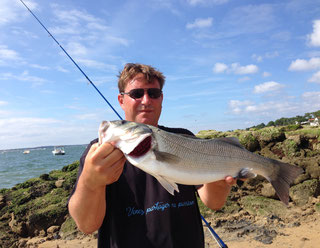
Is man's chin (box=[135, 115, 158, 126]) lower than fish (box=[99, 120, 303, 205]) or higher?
higher

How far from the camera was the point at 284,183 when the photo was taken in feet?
9.70

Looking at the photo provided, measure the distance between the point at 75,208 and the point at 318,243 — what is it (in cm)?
632

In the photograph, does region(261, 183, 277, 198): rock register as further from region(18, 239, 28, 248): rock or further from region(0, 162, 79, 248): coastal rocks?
region(18, 239, 28, 248): rock

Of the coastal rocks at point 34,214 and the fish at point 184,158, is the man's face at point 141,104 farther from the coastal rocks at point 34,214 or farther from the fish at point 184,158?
the coastal rocks at point 34,214

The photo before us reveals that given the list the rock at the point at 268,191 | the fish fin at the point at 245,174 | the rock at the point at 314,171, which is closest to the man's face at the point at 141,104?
the fish fin at the point at 245,174

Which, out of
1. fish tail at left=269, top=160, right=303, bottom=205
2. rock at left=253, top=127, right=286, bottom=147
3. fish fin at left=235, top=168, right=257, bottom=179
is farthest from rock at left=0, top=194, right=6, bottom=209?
rock at left=253, top=127, right=286, bottom=147

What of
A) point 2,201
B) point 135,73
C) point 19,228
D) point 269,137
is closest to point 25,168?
point 2,201

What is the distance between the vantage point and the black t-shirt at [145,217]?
101 inches

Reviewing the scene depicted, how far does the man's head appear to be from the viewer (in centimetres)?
319

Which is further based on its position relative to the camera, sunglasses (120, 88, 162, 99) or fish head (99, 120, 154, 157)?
sunglasses (120, 88, 162, 99)

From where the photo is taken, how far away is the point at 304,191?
8.18m

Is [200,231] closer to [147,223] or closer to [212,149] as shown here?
[147,223]

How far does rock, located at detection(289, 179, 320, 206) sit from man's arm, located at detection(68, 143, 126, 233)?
7737mm

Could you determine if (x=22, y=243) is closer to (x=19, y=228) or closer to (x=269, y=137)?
(x=19, y=228)
